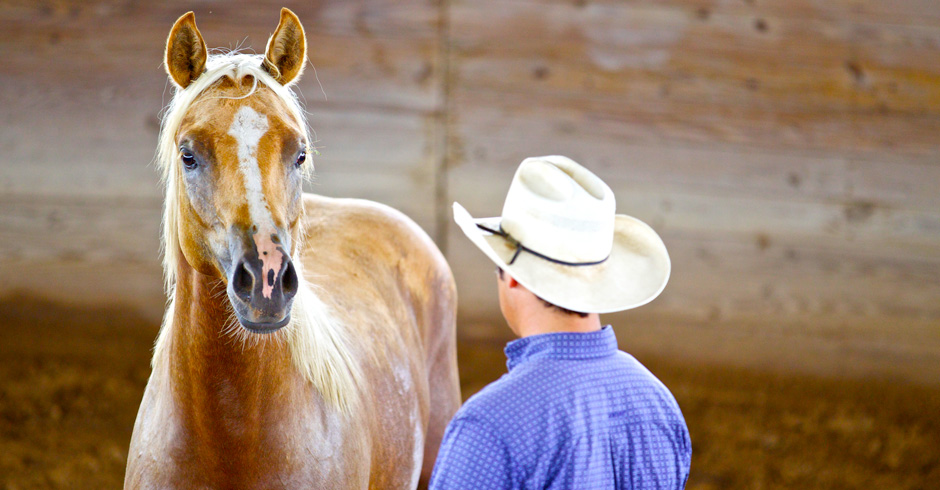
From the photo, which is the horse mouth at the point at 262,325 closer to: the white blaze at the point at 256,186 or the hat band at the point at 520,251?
the white blaze at the point at 256,186

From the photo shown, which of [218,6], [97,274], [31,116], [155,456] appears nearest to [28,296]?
[97,274]

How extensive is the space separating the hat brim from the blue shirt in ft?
0.20

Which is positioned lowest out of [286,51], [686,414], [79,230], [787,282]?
[686,414]

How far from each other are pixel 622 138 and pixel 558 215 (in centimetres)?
323

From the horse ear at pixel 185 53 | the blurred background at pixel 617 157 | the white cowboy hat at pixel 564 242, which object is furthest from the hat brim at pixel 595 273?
the blurred background at pixel 617 157

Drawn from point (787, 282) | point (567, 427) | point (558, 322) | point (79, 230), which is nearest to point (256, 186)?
point (558, 322)

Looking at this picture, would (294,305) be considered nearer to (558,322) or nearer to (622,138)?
(558,322)

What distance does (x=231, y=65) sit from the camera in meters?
1.68

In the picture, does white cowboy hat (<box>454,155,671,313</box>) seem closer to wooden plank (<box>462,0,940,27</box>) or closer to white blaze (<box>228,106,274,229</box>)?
white blaze (<box>228,106,274,229</box>)

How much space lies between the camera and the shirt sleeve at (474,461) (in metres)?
1.11

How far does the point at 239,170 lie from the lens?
151 cm

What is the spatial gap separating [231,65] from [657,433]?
120 cm

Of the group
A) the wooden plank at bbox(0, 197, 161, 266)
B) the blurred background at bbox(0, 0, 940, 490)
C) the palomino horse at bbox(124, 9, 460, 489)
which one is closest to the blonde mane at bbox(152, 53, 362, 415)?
the palomino horse at bbox(124, 9, 460, 489)

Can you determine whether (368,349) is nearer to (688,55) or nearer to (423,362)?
(423,362)
